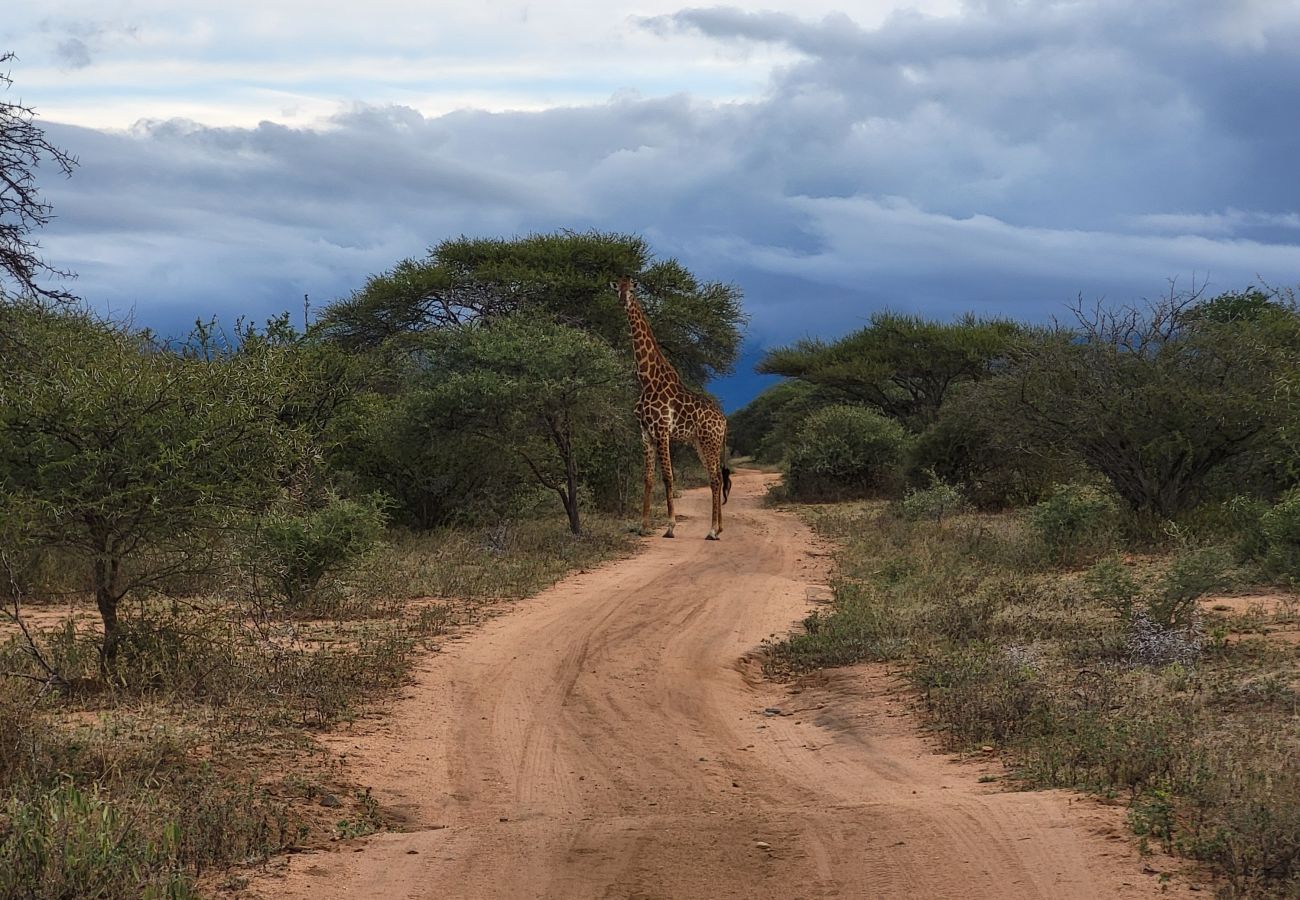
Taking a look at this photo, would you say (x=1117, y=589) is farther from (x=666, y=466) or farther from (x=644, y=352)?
(x=644, y=352)

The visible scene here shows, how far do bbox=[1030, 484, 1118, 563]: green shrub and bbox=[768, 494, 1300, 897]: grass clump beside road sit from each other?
3 cm

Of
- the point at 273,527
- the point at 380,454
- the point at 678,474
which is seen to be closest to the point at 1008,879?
the point at 273,527

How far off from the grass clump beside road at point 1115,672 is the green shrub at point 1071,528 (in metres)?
0.03

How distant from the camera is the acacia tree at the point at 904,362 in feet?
117

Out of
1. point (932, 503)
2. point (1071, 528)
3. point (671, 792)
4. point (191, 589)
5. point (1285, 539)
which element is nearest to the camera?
point (671, 792)

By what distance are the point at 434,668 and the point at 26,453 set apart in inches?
130

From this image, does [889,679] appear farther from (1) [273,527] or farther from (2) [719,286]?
(2) [719,286]

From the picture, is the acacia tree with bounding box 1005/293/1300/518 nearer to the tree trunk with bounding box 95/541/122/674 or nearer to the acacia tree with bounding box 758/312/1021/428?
the tree trunk with bounding box 95/541/122/674

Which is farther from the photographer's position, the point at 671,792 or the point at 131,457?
the point at 131,457

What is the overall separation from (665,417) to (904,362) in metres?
19.1

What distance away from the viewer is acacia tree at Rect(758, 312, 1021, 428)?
35812 millimetres

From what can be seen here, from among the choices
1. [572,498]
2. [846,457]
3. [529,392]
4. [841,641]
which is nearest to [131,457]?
[841,641]

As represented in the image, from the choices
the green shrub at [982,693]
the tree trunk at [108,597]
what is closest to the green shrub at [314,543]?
the tree trunk at [108,597]

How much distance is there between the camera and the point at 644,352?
20.0m
